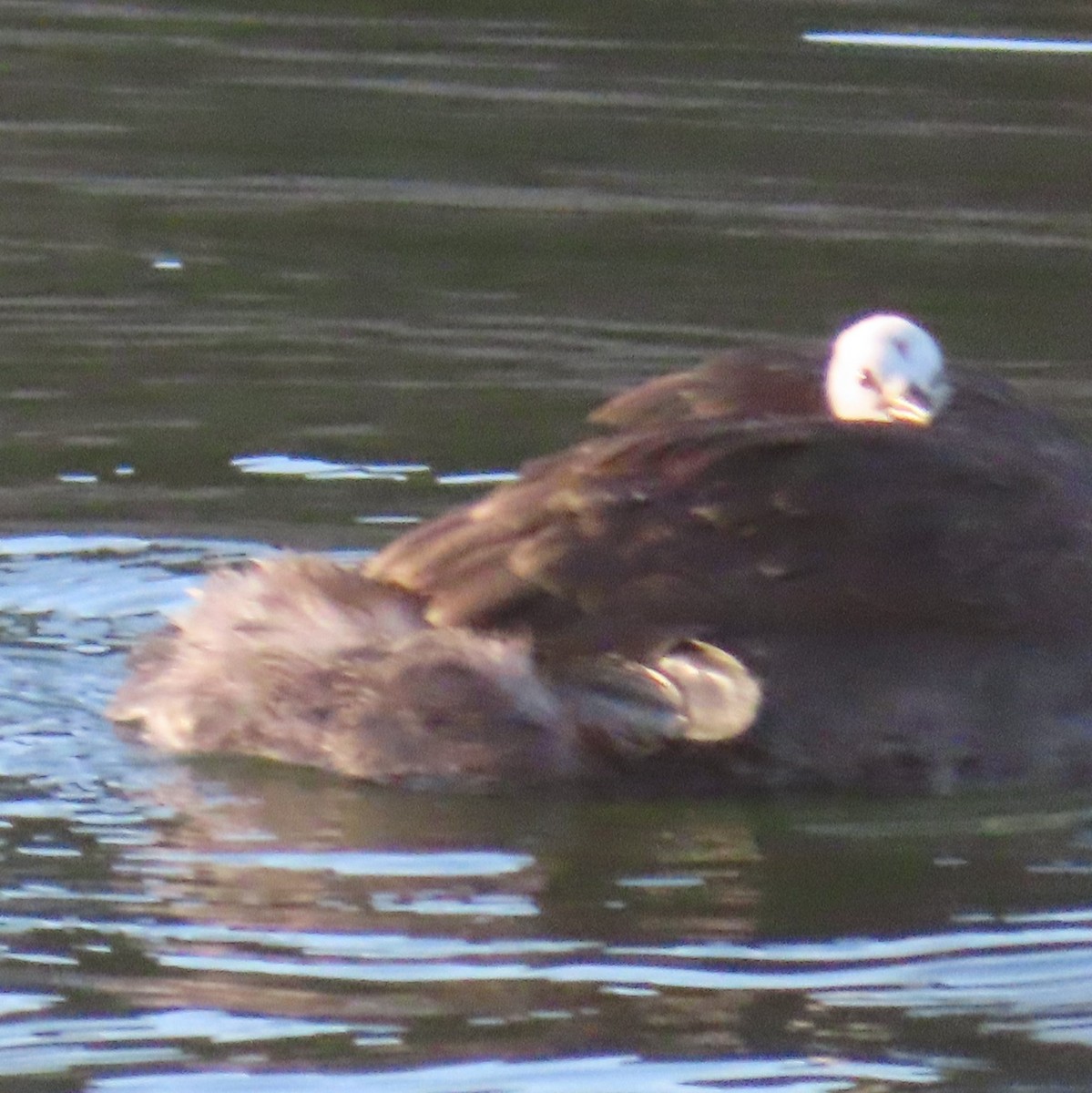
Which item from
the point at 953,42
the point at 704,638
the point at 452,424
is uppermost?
the point at 953,42

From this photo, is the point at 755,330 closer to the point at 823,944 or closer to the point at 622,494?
the point at 622,494

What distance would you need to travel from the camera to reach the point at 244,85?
13320mm

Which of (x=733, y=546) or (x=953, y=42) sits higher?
(x=953, y=42)

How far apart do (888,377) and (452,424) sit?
237 cm

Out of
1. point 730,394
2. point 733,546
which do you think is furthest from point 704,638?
Result: point 730,394

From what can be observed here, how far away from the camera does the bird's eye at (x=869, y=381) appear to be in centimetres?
719

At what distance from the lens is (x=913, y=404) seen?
7.14 metres

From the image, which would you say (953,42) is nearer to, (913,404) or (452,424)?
(452,424)

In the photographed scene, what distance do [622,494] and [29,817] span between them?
Result: 4.08 ft

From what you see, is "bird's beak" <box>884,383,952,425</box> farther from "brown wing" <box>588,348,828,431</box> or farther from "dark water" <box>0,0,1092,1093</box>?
"dark water" <box>0,0,1092,1093</box>

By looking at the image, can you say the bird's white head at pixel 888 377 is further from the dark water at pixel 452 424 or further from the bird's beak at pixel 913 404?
the dark water at pixel 452 424

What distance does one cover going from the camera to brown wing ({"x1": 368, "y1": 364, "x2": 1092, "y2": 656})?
21.1ft

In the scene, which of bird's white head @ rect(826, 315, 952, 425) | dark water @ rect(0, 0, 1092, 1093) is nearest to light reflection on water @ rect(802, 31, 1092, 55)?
dark water @ rect(0, 0, 1092, 1093)

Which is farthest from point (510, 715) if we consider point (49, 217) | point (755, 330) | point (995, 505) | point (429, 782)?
point (49, 217)
